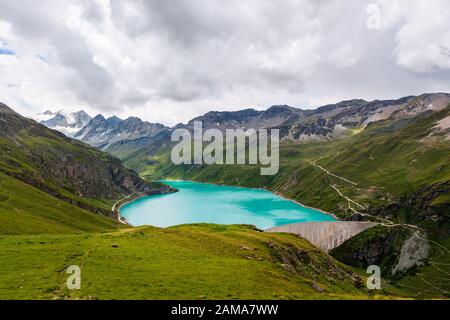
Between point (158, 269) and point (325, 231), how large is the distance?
13699 centimetres

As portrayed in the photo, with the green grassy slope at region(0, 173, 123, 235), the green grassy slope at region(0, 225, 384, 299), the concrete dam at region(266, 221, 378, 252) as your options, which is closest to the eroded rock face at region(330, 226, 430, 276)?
the concrete dam at region(266, 221, 378, 252)

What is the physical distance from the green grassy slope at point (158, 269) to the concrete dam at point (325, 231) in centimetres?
9261

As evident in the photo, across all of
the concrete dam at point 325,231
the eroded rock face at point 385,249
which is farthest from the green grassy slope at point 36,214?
the eroded rock face at point 385,249

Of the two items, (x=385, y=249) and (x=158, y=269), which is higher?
A: (x=158, y=269)

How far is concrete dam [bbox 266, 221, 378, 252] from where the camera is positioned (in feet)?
513

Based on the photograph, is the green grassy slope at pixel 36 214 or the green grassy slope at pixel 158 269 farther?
the green grassy slope at pixel 36 214

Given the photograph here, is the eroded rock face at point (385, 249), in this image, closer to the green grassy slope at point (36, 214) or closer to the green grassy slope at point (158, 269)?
the green grassy slope at point (158, 269)

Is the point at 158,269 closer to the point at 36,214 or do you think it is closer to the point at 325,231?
the point at 36,214

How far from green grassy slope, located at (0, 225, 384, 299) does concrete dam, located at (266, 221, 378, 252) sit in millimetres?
92610

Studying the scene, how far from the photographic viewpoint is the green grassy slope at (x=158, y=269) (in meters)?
30.4

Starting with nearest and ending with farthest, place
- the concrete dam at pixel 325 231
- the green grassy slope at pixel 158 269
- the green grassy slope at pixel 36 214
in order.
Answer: the green grassy slope at pixel 158 269, the green grassy slope at pixel 36 214, the concrete dam at pixel 325 231

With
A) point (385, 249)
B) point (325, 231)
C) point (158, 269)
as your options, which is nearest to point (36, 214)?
point (158, 269)

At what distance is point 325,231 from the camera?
161875 millimetres
